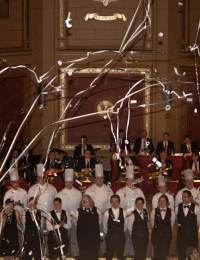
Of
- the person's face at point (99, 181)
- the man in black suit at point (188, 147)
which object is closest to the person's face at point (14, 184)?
the person's face at point (99, 181)

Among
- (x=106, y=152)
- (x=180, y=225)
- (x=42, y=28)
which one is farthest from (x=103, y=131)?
(x=180, y=225)

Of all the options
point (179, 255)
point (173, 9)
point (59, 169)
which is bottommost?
point (179, 255)

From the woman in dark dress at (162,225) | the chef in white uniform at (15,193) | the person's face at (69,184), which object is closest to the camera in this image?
the woman in dark dress at (162,225)

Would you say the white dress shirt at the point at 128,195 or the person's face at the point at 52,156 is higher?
the person's face at the point at 52,156

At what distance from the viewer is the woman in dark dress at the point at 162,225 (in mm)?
17125

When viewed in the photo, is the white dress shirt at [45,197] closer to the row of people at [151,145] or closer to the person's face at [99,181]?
the person's face at [99,181]

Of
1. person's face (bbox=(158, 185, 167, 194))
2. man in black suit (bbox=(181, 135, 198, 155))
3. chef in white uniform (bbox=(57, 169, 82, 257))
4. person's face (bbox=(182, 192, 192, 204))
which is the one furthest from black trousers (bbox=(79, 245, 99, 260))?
man in black suit (bbox=(181, 135, 198, 155))

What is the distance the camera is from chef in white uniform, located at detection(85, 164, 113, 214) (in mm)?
18859

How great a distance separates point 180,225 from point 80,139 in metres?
7.49

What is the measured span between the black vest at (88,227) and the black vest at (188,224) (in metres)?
1.59

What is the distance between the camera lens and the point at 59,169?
2094cm

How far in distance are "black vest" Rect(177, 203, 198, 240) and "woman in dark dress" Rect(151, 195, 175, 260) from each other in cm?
15

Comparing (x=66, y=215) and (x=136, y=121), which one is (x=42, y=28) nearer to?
(x=136, y=121)

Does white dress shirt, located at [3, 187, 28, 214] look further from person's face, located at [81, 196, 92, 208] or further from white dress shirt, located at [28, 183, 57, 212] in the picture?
person's face, located at [81, 196, 92, 208]
